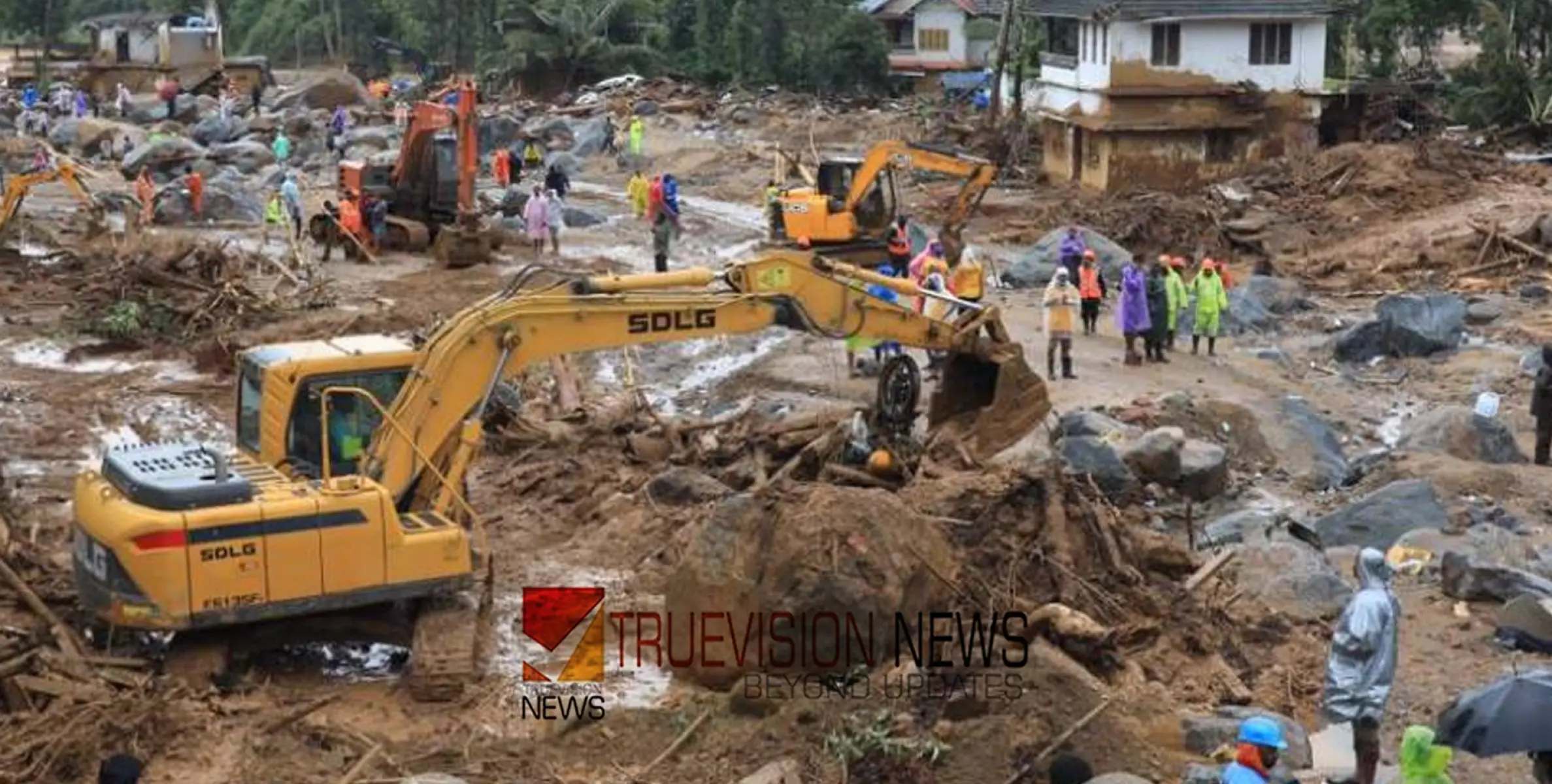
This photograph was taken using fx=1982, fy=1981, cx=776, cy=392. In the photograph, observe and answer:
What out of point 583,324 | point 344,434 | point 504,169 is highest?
point 583,324

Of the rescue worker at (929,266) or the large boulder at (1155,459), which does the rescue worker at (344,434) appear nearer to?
the large boulder at (1155,459)

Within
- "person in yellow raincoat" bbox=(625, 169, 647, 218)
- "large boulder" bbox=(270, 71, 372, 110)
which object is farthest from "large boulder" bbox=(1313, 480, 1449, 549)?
"large boulder" bbox=(270, 71, 372, 110)

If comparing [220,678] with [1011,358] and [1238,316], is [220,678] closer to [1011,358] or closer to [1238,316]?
[1011,358]

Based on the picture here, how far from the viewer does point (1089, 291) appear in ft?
75.0

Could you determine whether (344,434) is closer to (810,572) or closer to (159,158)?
(810,572)

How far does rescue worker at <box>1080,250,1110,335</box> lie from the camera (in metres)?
22.9

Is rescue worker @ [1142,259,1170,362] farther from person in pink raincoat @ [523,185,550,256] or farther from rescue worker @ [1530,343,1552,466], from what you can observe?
person in pink raincoat @ [523,185,550,256]

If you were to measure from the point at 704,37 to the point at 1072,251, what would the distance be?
35461 millimetres

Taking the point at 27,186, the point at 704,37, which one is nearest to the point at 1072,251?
the point at 27,186

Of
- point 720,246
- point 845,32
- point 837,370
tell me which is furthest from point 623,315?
point 845,32

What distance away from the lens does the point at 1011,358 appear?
15.1 meters

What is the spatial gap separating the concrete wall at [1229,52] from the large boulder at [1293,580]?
24.3 m

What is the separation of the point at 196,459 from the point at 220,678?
1283 mm

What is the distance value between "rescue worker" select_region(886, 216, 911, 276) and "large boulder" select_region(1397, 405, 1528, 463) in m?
7.71
